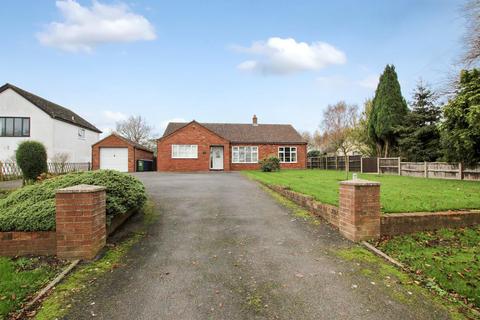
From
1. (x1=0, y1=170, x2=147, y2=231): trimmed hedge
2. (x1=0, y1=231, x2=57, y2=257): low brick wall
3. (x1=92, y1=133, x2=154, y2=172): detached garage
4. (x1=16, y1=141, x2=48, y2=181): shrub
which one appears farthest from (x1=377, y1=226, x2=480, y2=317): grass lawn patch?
(x1=92, y1=133, x2=154, y2=172): detached garage

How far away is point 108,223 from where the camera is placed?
18.0 feet

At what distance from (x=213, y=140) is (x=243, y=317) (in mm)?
24105

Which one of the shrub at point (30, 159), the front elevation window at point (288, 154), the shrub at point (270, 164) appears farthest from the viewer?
the front elevation window at point (288, 154)

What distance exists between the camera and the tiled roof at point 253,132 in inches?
1156

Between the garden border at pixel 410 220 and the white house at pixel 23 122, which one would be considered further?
the white house at pixel 23 122

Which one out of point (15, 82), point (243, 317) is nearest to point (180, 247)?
point (243, 317)

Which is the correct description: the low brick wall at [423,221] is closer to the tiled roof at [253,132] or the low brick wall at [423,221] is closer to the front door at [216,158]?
the front door at [216,158]

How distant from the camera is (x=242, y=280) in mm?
4035

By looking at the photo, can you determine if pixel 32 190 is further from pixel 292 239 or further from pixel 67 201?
pixel 292 239

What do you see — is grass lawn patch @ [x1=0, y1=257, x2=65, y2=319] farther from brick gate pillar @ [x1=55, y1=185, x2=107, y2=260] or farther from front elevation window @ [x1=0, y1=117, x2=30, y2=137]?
front elevation window @ [x1=0, y1=117, x2=30, y2=137]

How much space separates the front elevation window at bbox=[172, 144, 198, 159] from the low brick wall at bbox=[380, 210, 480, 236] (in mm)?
21891

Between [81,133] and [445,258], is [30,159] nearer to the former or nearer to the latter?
[445,258]

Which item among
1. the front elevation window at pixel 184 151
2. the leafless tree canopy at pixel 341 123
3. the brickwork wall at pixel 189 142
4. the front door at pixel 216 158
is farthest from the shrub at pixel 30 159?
the leafless tree canopy at pixel 341 123

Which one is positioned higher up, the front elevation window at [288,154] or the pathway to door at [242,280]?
the front elevation window at [288,154]
